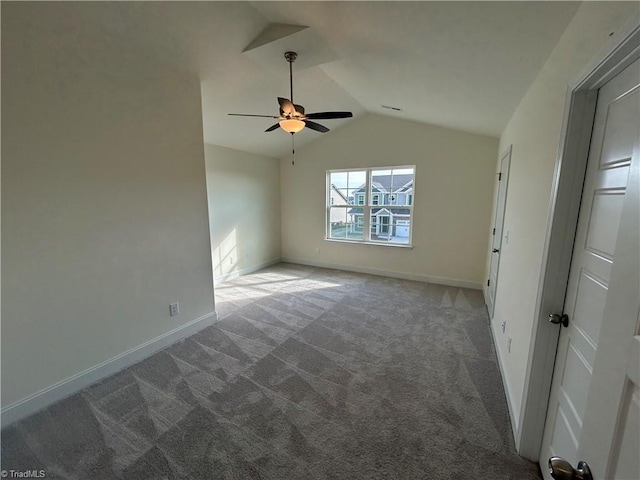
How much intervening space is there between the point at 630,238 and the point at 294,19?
2.48 meters

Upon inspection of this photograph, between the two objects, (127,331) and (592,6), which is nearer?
(592,6)

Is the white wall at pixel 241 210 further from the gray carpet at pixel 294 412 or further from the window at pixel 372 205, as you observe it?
the gray carpet at pixel 294 412

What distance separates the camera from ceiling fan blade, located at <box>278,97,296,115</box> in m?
2.32

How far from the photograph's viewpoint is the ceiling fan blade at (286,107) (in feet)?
7.61

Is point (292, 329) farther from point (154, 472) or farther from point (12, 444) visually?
point (12, 444)

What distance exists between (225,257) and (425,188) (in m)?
3.69

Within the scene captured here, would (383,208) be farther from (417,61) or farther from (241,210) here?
(417,61)

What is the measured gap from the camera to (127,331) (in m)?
2.41

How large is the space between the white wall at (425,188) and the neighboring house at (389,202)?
0.22 meters

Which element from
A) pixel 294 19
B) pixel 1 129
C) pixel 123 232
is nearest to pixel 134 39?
pixel 1 129

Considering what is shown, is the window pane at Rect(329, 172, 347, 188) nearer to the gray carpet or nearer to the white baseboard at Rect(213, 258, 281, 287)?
the white baseboard at Rect(213, 258, 281, 287)

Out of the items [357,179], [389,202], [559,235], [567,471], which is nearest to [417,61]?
[559,235]

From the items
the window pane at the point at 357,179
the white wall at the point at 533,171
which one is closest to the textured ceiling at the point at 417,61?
the white wall at the point at 533,171

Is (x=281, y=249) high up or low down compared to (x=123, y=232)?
down
